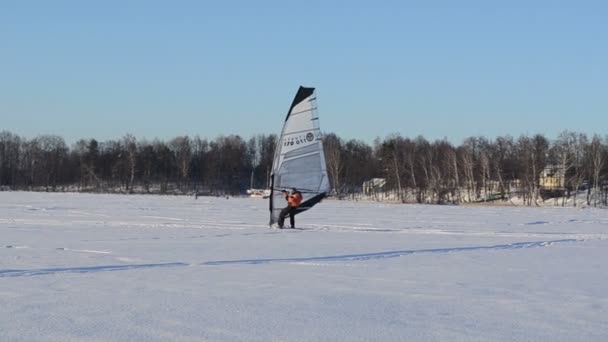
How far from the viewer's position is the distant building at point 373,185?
69375 mm

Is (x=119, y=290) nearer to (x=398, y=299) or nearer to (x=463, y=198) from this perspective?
(x=398, y=299)

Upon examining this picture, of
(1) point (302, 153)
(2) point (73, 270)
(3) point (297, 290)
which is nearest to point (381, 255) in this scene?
(3) point (297, 290)

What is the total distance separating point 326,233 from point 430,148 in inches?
2433

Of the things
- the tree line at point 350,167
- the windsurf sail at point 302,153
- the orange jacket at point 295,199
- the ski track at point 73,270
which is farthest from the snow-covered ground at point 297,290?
the tree line at point 350,167

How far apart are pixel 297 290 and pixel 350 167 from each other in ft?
225

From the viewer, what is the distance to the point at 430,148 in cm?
7625

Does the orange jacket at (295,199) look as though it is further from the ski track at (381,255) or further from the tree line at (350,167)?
the tree line at (350,167)

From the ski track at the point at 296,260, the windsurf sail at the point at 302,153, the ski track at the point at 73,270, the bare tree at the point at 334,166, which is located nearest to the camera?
the ski track at the point at 73,270

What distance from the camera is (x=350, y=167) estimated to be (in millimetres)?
75500

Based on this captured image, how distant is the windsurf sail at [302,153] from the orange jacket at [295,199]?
77 cm

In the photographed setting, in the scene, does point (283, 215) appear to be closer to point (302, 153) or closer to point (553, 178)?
point (302, 153)

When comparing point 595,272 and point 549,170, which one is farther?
point 549,170

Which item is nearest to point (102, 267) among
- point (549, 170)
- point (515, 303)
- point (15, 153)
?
point (515, 303)

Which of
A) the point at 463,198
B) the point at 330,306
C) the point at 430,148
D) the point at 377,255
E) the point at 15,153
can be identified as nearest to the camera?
the point at 330,306
